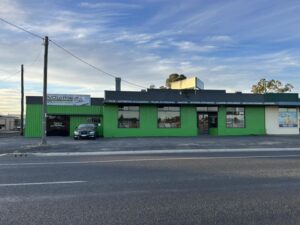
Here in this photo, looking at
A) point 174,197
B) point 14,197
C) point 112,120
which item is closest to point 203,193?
point 174,197

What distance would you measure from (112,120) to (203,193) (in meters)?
27.6

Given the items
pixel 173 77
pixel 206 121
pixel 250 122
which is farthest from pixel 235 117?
pixel 173 77

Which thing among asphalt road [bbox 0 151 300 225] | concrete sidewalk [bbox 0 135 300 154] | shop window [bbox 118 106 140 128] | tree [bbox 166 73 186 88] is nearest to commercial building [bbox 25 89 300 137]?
shop window [bbox 118 106 140 128]

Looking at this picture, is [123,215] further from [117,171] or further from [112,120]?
[112,120]

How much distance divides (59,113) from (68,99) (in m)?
1.70

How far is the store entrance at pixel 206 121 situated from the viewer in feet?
120

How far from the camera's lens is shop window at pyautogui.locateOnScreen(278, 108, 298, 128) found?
3768 cm

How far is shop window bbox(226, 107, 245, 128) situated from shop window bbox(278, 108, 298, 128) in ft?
13.3

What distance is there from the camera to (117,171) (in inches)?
430

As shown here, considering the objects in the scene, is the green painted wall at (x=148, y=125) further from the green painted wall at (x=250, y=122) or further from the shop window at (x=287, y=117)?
the shop window at (x=287, y=117)

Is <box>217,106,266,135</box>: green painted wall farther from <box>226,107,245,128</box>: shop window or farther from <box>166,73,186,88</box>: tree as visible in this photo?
<box>166,73,186,88</box>: tree

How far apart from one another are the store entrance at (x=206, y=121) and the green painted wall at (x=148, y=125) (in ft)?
2.71

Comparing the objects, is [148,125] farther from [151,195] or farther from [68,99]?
[151,195]

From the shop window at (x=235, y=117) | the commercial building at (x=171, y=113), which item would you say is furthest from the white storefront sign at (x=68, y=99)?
the shop window at (x=235, y=117)
